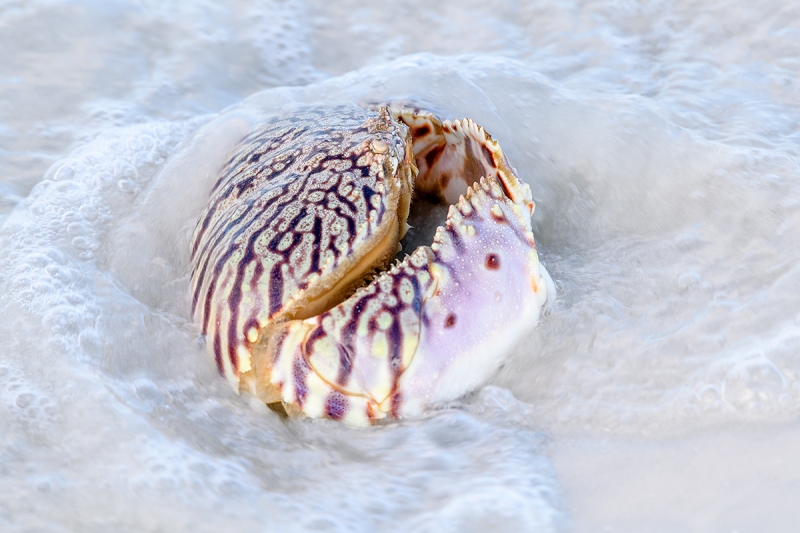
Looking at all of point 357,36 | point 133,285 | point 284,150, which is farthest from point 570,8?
point 133,285

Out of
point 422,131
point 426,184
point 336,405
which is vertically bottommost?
point 336,405

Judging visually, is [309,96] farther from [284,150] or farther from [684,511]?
[684,511]

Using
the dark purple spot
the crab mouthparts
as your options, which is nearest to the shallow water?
the crab mouthparts

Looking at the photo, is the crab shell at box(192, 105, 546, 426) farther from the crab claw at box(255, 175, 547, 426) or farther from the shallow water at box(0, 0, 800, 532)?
the shallow water at box(0, 0, 800, 532)

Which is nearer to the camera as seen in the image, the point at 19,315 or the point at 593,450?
the point at 593,450

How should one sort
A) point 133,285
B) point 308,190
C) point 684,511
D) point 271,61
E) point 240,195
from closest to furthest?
point 684,511, point 308,190, point 240,195, point 133,285, point 271,61

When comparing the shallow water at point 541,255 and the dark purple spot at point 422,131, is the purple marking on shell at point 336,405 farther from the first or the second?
the dark purple spot at point 422,131

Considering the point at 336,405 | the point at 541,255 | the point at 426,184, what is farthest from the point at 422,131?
the point at 336,405

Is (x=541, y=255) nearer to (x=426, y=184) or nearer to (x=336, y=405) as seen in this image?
(x=426, y=184)
